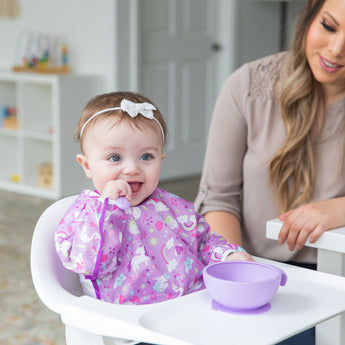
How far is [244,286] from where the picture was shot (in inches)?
38.0

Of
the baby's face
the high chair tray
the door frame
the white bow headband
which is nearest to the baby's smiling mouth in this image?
the baby's face

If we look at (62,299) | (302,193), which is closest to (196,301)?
(62,299)

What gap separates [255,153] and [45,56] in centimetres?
351

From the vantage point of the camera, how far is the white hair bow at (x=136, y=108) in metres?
1.16

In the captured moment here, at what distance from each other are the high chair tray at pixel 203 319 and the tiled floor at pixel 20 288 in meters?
1.53

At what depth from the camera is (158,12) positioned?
202 inches

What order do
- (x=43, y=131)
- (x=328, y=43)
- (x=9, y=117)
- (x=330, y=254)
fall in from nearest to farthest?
(x=330, y=254)
(x=328, y=43)
(x=43, y=131)
(x=9, y=117)

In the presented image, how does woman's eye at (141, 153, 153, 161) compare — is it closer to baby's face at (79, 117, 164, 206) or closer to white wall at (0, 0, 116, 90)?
baby's face at (79, 117, 164, 206)

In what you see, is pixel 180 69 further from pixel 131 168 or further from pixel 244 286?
pixel 244 286

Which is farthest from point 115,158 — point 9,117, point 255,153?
point 9,117

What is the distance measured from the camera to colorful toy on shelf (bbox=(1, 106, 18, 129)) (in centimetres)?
506

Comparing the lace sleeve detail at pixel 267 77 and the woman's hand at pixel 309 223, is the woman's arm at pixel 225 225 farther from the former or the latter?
the lace sleeve detail at pixel 267 77

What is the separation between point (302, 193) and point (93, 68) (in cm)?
347

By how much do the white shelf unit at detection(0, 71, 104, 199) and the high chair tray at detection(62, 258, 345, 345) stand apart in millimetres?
3689
